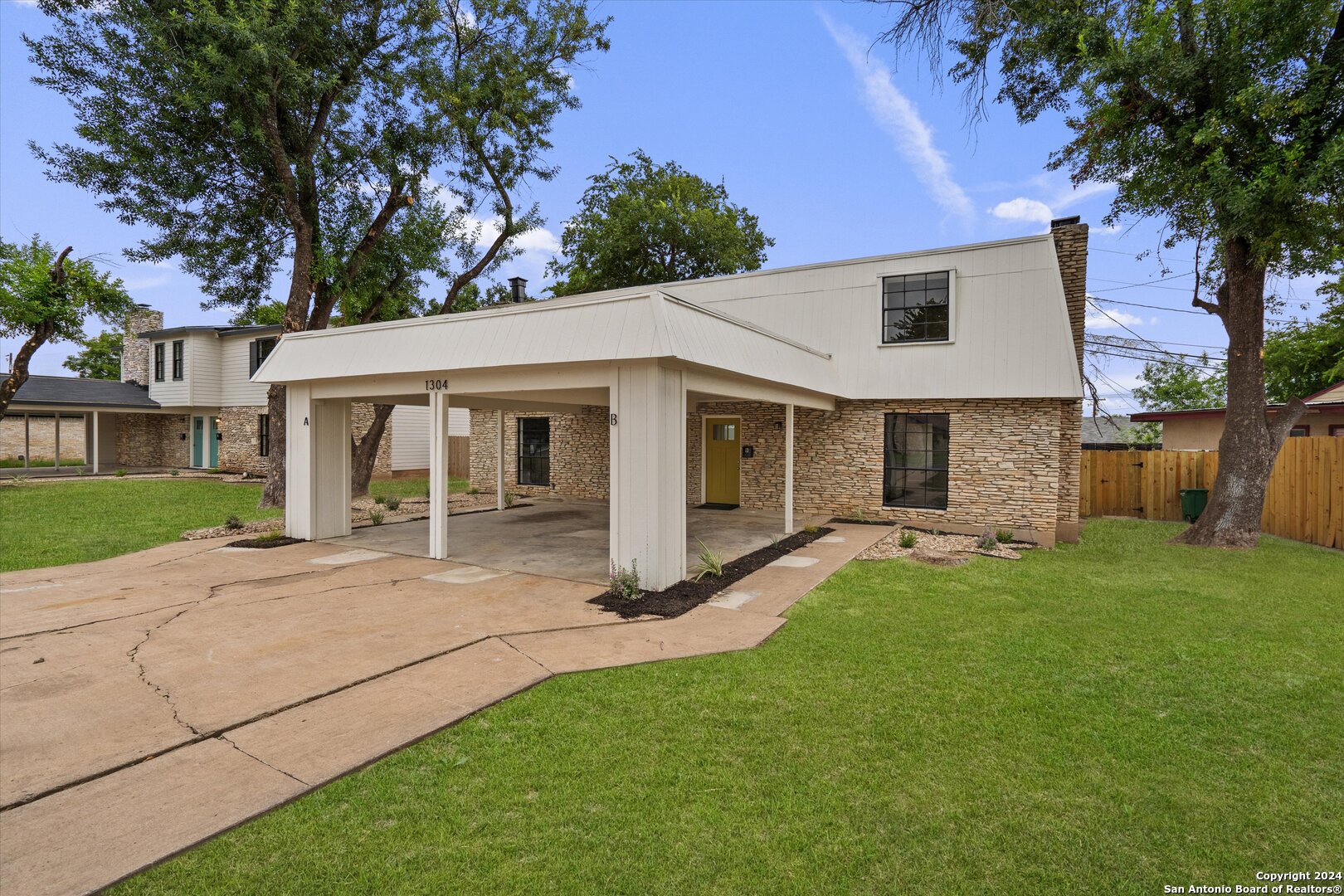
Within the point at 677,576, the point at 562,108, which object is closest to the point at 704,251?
the point at 562,108

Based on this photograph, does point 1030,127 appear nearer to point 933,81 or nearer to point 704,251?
point 933,81

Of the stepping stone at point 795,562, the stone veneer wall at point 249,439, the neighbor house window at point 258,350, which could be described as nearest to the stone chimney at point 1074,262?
the stepping stone at point 795,562

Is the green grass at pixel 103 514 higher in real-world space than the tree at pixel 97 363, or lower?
lower

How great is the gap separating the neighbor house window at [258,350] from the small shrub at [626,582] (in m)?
20.2

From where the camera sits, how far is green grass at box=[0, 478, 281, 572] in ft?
28.1

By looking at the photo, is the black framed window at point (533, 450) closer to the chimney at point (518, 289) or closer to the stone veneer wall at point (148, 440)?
the chimney at point (518, 289)

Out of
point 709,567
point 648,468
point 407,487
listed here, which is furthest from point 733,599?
point 407,487

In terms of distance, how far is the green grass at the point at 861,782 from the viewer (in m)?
2.41

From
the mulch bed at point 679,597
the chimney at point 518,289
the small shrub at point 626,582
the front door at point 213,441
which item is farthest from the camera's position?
the front door at point 213,441

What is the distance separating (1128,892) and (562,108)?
18.5 m

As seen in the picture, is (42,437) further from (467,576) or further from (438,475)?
Result: (467,576)

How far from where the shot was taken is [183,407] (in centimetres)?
2192

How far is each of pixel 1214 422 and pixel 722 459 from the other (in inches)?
544

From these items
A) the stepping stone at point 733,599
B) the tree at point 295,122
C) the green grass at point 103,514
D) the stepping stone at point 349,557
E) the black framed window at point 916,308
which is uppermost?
the tree at point 295,122
